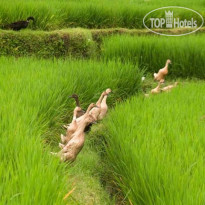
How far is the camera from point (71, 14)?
5.67m

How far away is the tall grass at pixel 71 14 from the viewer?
507cm

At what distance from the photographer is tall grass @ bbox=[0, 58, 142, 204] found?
152 cm

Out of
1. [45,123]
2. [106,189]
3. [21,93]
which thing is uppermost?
[21,93]

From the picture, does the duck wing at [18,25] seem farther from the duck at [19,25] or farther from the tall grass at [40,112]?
the tall grass at [40,112]

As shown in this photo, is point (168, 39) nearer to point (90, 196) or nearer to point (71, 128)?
point (71, 128)

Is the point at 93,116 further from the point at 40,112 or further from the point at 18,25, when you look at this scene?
the point at 18,25

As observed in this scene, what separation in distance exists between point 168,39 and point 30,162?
375 centimetres

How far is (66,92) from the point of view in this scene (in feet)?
10.4

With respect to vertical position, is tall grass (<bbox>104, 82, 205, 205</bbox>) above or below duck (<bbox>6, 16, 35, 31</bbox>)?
below

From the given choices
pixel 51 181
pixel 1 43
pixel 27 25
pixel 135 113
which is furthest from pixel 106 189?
pixel 27 25

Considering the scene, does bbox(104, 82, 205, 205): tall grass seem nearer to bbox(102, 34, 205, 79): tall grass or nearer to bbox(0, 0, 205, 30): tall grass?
Result: bbox(102, 34, 205, 79): tall grass
